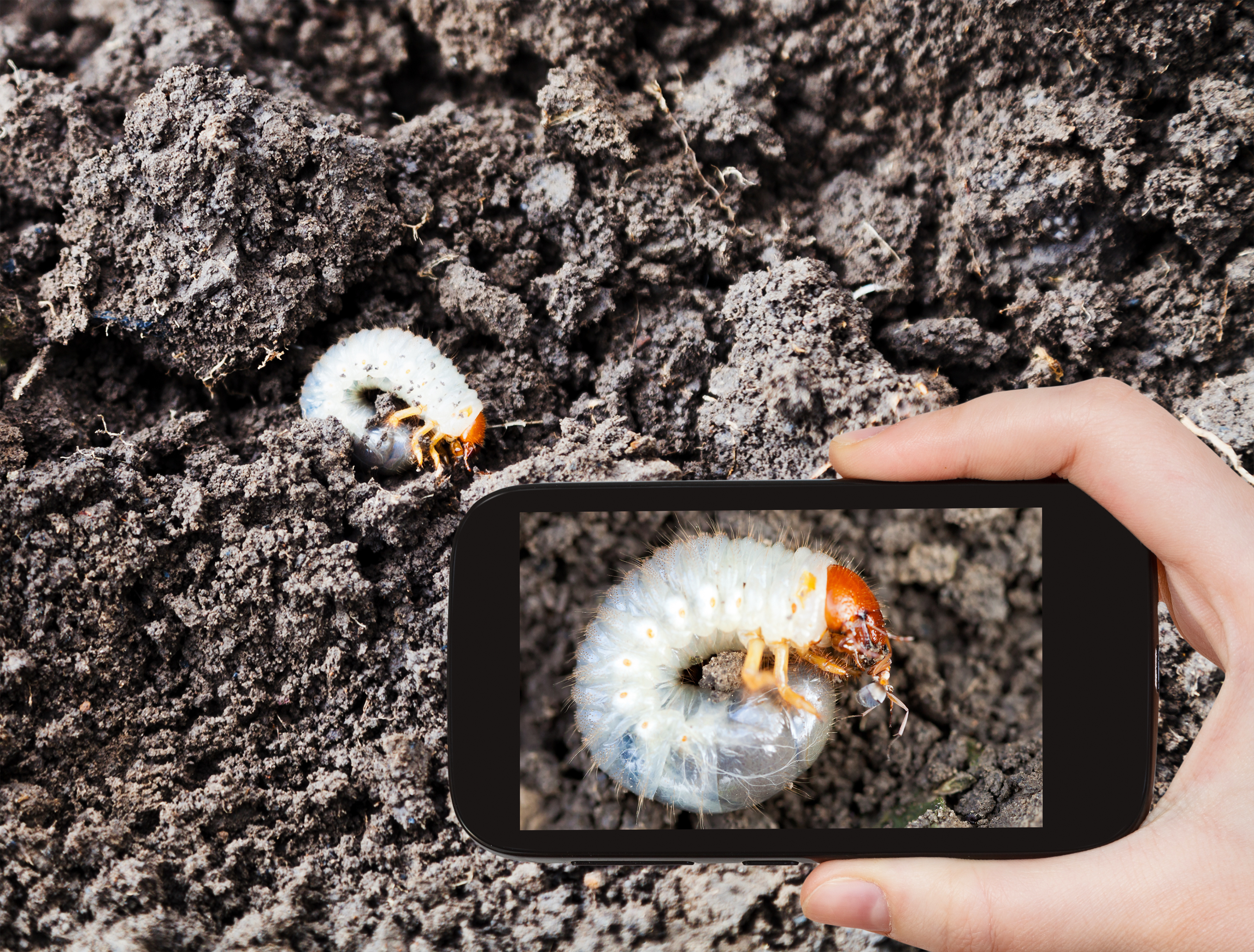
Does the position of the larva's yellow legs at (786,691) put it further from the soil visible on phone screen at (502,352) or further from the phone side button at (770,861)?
the phone side button at (770,861)

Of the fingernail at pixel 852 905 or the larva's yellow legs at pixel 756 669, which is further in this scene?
the larva's yellow legs at pixel 756 669

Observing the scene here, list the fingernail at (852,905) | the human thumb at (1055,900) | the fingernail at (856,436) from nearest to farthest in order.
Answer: the human thumb at (1055,900), the fingernail at (852,905), the fingernail at (856,436)

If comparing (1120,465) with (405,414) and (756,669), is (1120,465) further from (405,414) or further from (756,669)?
(405,414)

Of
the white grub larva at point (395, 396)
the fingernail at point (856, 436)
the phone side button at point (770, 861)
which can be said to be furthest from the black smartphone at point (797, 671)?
the white grub larva at point (395, 396)

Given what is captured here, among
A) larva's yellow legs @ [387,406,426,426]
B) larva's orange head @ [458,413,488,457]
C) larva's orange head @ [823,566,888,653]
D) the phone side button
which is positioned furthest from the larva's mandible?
larva's yellow legs @ [387,406,426,426]

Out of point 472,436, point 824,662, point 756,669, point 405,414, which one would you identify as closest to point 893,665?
point 824,662

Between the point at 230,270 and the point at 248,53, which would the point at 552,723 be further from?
the point at 248,53

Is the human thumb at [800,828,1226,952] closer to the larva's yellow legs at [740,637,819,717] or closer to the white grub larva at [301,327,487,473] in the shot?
the larva's yellow legs at [740,637,819,717]

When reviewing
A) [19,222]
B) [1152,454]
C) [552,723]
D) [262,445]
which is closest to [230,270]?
[262,445]
